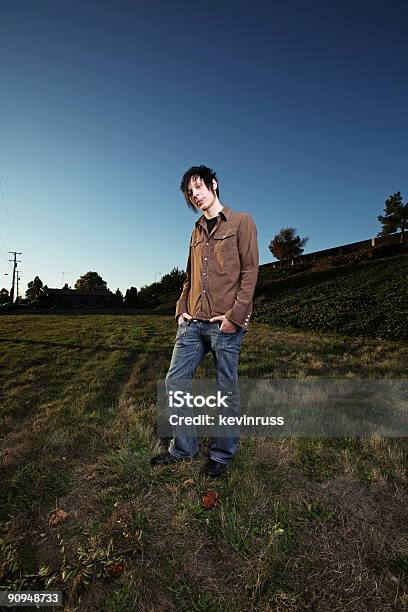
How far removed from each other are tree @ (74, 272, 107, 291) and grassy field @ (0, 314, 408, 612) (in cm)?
10097

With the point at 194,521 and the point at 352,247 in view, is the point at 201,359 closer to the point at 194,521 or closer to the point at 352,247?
the point at 194,521

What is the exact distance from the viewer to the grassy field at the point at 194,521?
1.75 metres

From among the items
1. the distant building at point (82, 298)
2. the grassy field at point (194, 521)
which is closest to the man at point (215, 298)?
the grassy field at point (194, 521)

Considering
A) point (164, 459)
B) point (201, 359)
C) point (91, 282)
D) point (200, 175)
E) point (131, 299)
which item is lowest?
point (164, 459)

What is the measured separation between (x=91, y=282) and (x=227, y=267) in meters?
104

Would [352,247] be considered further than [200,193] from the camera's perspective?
Yes

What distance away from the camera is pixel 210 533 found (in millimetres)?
2158

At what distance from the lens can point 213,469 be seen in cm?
280

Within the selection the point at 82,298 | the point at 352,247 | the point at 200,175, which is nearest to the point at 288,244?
the point at 352,247

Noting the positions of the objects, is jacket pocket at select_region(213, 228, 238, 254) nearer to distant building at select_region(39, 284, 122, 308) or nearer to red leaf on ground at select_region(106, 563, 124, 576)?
red leaf on ground at select_region(106, 563, 124, 576)

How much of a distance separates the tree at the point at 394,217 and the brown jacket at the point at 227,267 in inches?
1497

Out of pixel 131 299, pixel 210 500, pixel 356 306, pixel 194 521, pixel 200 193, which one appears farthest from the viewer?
pixel 131 299

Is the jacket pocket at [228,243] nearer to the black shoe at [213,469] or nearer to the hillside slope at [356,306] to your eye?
the black shoe at [213,469]

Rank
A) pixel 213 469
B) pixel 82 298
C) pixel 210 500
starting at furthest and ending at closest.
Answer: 1. pixel 82 298
2. pixel 213 469
3. pixel 210 500
